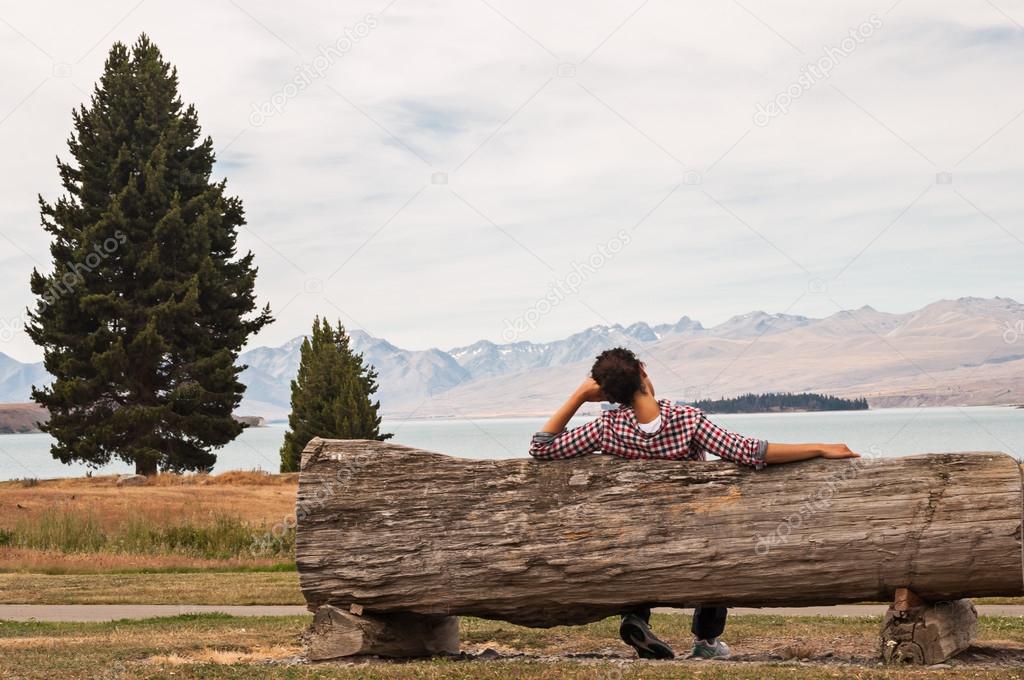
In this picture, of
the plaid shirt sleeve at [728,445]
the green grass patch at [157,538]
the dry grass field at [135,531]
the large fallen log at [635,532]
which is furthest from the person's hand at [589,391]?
the green grass patch at [157,538]

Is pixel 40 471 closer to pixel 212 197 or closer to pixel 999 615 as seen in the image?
pixel 212 197

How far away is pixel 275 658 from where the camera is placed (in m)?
9.44

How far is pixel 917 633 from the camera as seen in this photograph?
807 cm

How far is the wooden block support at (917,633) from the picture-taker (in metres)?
8.04

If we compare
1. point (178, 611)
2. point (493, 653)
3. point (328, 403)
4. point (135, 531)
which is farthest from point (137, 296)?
point (493, 653)

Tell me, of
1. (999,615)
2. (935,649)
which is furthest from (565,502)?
(999,615)

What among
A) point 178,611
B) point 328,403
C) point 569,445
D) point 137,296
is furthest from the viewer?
point 328,403

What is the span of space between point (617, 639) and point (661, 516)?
2.70m

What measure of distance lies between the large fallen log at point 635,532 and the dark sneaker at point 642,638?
281mm

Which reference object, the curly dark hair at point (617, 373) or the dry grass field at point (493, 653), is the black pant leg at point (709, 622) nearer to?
A: the dry grass field at point (493, 653)

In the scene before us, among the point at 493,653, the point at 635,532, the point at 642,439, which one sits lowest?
the point at 493,653

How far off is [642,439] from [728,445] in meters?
0.66

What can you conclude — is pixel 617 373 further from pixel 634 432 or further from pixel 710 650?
pixel 710 650

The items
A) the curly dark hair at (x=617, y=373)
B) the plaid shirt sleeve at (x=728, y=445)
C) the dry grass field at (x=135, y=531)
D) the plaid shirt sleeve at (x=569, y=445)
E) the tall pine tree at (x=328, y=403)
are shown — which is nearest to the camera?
the plaid shirt sleeve at (x=728, y=445)
